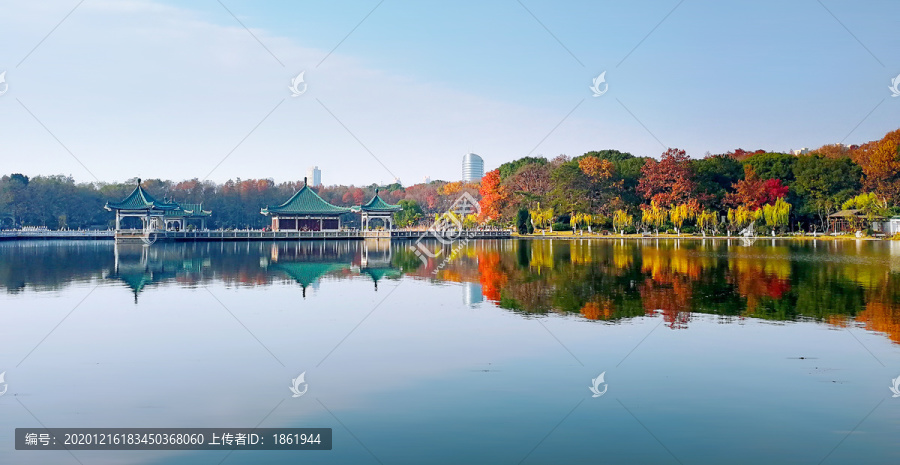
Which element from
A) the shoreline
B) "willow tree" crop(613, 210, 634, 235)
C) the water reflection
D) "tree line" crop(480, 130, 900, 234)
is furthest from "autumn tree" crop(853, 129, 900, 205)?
the water reflection

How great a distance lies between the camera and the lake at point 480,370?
6852mm

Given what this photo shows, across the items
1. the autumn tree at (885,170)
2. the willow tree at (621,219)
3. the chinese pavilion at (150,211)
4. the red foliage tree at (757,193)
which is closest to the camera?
the autumn tree at (885,170)

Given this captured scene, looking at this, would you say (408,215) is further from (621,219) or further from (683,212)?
(683,212)

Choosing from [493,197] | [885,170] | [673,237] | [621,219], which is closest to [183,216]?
[493,197]

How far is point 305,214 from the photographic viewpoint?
212ft

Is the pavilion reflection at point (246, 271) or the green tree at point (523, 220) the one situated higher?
the green tree at point (523, 220)

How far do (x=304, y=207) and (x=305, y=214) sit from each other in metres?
0.68

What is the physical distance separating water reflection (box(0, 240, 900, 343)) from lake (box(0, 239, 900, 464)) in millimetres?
191

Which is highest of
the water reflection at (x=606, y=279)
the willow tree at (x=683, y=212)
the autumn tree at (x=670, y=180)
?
the autumn tree at (x=670, y=180)

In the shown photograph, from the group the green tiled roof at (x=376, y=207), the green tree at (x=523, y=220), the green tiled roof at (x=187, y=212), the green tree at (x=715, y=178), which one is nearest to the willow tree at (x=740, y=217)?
the green tree at (x=715, y=178)

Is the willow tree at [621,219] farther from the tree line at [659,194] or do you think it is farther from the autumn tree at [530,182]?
the autumn tree at [530,182]

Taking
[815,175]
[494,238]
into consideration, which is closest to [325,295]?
[494,238]

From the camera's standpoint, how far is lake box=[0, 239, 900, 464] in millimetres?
6852

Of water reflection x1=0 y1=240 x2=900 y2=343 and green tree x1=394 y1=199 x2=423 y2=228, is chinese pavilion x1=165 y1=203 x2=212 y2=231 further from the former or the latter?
water reflection x1=0 y1=240 x2=900 y2=343
